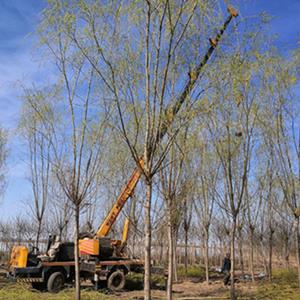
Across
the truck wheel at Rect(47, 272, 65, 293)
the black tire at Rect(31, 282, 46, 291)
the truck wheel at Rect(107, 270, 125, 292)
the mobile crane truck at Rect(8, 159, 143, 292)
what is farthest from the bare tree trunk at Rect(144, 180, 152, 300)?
the black tire at Rect(31, 282, 46, 291)

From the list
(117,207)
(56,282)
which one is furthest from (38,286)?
(117,207)

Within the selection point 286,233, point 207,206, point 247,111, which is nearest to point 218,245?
point 286,233

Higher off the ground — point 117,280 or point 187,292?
point 117,280

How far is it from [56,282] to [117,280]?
2109mm

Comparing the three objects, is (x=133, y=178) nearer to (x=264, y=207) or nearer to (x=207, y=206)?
(x=207, y=206)

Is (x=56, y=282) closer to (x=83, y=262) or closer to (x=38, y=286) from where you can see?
(x=38, y=286)

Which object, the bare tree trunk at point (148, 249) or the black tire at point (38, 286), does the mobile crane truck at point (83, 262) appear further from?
the bare tree trunk at point (148, 249)

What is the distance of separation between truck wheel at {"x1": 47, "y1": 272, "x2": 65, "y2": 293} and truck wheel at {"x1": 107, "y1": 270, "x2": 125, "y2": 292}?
158 centimetres

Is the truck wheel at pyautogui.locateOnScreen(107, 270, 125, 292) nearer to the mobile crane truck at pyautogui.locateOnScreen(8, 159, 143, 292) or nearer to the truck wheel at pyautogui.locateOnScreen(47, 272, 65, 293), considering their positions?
the mobile crane truck at pyautogui.locateOnScreen(8, 159, 143, 292)

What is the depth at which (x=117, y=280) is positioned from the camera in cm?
1445

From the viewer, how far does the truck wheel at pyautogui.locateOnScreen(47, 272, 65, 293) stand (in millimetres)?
13398

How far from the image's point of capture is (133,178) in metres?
14.2

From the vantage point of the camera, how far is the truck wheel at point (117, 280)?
14242 millimetres

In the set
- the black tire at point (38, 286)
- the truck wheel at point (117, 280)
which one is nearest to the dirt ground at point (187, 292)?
the truck wheel at point (117, 280)
